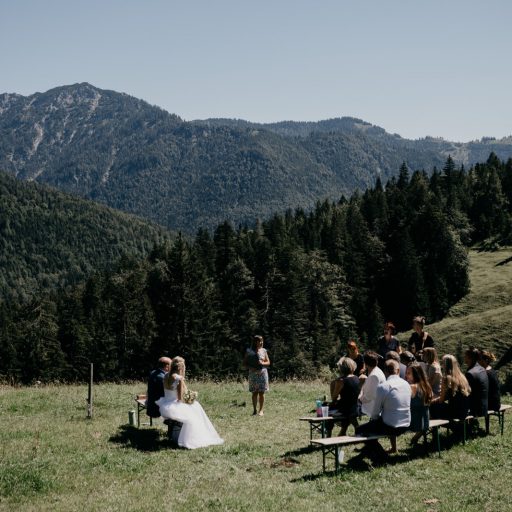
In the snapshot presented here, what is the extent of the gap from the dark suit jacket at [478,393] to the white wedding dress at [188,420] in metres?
6.67

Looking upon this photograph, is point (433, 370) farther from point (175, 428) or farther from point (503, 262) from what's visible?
point (503, 262)

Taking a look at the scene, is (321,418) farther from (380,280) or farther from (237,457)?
(380,280)

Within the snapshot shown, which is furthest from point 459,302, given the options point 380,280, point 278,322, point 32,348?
point 32,348

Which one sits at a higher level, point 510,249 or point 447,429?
point 510,249

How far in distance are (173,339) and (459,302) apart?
51416 millimetres

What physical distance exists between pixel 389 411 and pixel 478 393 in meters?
3.38

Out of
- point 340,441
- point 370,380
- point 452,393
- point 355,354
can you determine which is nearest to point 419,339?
point 355,354

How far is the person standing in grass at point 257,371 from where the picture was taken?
19734 mm

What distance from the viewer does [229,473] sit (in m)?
12.8

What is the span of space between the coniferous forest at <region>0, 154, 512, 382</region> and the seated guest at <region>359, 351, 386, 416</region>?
50.1 m

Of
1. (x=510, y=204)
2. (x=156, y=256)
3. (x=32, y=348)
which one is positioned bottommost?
(x=32, y=348)

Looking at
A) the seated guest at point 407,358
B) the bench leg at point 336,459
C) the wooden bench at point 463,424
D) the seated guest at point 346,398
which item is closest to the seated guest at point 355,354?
the seated guest at point 407,358

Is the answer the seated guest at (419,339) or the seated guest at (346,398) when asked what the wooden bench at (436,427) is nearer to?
the seated guest at (346,398)

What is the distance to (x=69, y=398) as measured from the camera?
77.3 feet
